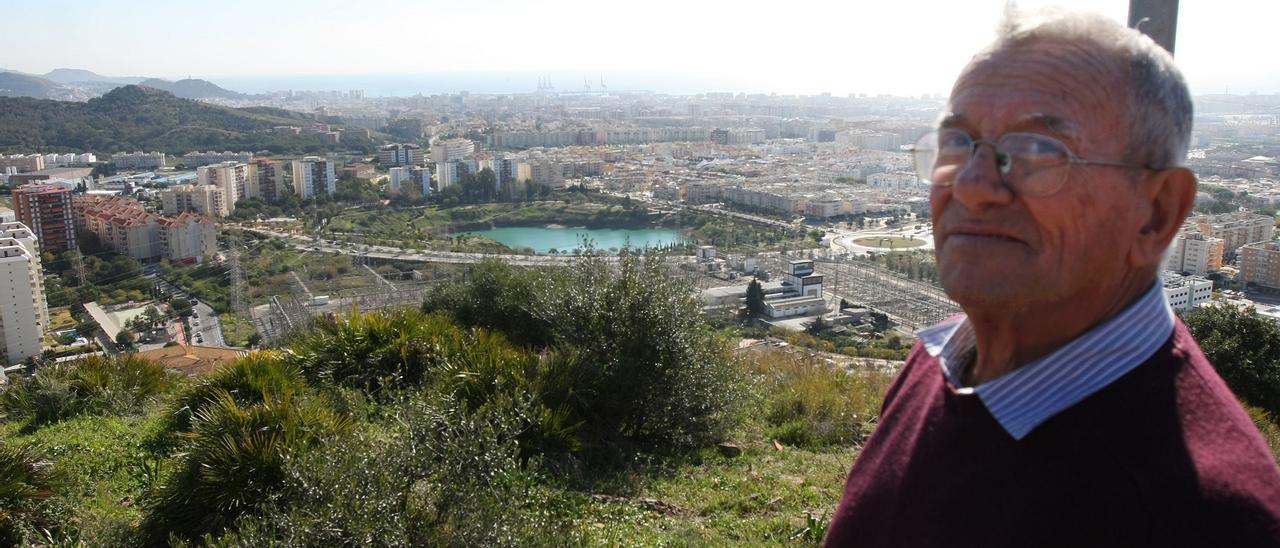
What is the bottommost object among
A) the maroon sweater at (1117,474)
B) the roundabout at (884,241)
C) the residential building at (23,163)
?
the roundabout at (884,241)

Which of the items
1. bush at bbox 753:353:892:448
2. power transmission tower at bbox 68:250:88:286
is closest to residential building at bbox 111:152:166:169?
power transmission tower at bbox 68:250:88:286

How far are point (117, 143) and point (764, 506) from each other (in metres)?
38.2

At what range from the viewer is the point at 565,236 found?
2380 cm

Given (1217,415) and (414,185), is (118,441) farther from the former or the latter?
(414,185)

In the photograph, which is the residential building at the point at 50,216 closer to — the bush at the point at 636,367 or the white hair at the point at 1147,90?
the bush at the point at 636,367

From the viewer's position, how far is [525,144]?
44.8 meters

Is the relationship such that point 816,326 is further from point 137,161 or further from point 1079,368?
point 137,161

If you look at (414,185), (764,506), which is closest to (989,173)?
(764,506)

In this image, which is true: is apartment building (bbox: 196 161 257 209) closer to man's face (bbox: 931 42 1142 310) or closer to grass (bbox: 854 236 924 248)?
grass (bbox: 854 236 924 248)

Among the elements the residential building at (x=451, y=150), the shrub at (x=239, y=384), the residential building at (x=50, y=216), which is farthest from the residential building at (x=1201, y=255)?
the residential building at (x=451, y=150)

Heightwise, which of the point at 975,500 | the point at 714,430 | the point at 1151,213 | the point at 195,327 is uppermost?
the point at 1151,213

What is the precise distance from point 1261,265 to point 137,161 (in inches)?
1311

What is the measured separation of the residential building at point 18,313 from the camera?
1091 cm

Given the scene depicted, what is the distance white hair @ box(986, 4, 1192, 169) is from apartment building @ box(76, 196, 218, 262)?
18572mm
